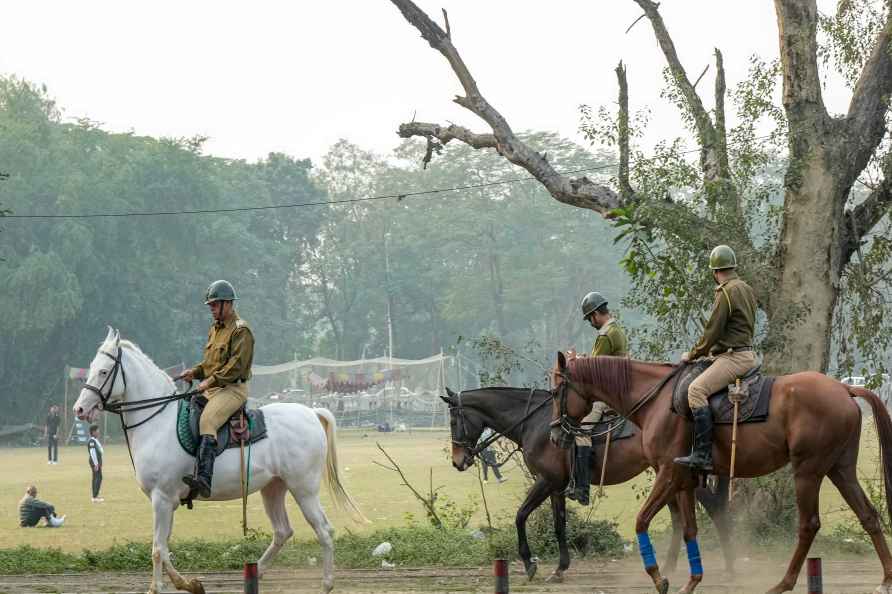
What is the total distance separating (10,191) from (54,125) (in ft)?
32.8

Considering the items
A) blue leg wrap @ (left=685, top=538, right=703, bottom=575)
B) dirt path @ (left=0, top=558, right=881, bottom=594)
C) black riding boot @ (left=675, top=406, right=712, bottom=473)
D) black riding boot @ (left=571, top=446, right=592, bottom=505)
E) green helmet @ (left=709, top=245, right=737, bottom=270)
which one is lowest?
dirt path @ (left=0, top=558, right=881, bottom=594)

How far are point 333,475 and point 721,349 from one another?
4436 millimetres

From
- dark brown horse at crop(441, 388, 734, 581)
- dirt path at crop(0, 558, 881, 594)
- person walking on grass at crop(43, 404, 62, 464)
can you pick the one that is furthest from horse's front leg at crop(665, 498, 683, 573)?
person walking on grass at crop(43, 404, 62, 464)

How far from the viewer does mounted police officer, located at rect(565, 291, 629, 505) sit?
12875 millimetres

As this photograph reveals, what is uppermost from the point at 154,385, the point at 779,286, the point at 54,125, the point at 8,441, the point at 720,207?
the point at 54,125

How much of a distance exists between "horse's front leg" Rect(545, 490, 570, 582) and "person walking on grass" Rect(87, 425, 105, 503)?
12978 millimetres

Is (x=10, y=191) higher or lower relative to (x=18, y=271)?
higher

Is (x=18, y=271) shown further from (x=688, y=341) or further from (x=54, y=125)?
(x=688, y=341)

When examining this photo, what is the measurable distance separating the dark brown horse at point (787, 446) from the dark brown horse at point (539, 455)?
1556 millimetres

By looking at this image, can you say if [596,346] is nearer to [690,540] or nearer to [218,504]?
[690,540]

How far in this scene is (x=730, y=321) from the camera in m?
11.2

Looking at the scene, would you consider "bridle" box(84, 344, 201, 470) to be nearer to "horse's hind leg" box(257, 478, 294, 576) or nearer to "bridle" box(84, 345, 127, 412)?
"bridle" box(84, 345, 127, 412)

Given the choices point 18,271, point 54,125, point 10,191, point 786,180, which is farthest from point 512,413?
point 54,125

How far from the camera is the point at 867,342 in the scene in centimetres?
1677
